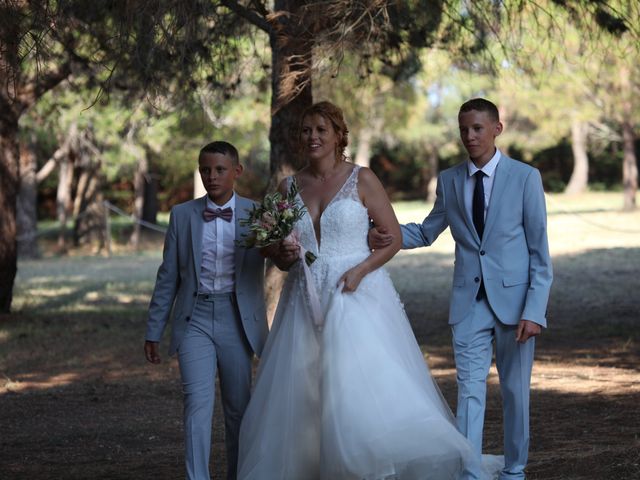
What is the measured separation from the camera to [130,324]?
580 inches

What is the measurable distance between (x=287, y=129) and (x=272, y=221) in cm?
621

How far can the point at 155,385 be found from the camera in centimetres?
1029

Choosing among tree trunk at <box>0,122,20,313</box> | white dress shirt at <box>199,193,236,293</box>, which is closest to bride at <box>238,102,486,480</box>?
white dress shirt at <box>199,193,236,293</box>

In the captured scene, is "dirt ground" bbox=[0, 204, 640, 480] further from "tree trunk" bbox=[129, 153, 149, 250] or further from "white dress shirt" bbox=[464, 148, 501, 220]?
"tree trunk" bbox=[129, 153, 149, 250]

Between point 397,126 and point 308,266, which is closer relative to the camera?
point 308,266

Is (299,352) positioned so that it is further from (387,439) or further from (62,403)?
(62,403)

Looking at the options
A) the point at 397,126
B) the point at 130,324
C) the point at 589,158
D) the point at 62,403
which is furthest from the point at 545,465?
the point at 589,158

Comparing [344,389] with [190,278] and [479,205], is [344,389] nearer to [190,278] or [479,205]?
Answer: [190,278]

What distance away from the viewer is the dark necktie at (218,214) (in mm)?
5305

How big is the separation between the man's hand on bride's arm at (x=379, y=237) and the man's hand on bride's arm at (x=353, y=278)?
152mm

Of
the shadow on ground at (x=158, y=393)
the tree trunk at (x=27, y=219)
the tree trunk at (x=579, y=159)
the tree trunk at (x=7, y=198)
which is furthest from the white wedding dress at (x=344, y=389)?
the tree trunk at (x=579, y=159)

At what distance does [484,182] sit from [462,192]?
0.12m

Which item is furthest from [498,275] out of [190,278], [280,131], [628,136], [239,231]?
[628,136]

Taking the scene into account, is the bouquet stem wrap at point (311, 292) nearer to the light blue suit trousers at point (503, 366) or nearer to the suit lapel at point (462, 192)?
the light blue suit trousers at point (503, 366)
